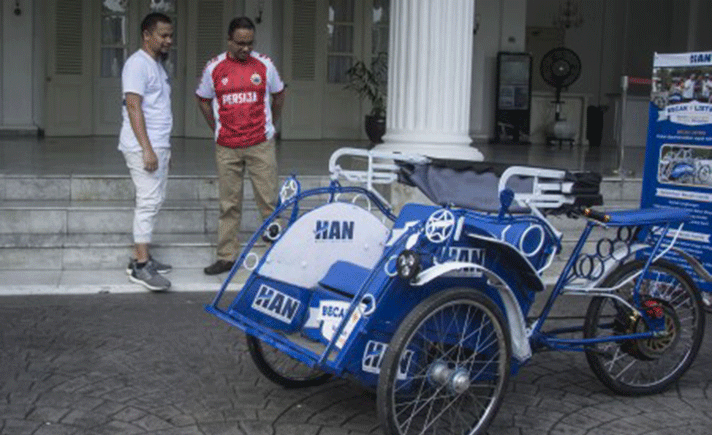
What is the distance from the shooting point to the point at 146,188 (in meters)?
6.89

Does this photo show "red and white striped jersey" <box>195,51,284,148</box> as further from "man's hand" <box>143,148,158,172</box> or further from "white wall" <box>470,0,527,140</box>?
"white wall" <box>470,0,527,140</box>

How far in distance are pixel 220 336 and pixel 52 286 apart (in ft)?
5.88

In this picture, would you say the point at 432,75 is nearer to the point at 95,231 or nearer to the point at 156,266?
the point at 156,266

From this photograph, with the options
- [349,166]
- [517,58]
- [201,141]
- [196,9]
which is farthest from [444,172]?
[517,58]

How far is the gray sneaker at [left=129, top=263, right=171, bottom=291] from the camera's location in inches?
273

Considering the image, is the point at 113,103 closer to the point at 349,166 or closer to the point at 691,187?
the point at 349,166

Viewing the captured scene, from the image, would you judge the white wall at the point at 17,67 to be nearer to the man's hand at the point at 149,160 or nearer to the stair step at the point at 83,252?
the stair step at the point at 83,252

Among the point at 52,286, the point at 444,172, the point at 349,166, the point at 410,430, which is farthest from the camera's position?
the point at 349,166

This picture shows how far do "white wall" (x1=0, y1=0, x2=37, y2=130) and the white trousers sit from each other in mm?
7793

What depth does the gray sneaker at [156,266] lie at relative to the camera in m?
7.14

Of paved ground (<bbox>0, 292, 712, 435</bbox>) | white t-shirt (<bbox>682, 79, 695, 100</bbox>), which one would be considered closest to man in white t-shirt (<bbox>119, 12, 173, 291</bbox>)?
paved ground (<bbox>0, 292, 712, 435</bbox>)

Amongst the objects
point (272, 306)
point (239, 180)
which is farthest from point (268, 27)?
point (272, 306)

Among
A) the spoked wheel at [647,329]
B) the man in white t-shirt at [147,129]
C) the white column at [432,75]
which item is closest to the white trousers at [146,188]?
the man in white t-shirt at [147,129]

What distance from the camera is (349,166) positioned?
10.6 m
